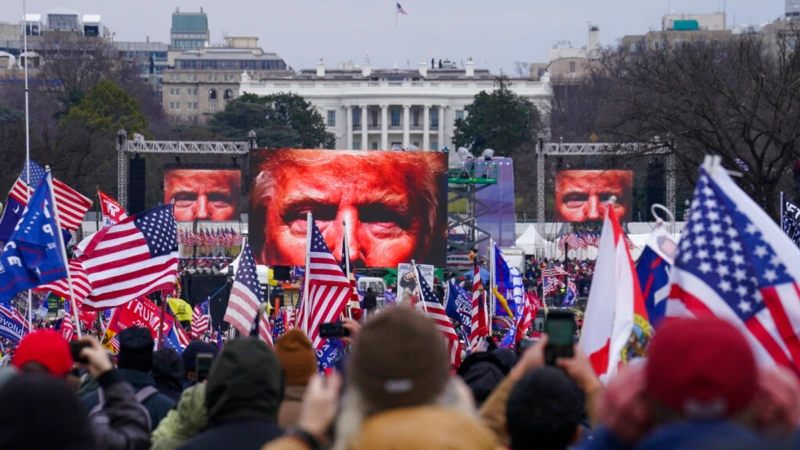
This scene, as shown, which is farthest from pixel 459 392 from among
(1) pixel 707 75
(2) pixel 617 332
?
(1) pixel 707 75

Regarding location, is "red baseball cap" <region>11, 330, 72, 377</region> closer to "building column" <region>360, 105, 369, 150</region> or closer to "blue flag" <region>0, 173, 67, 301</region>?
"blue flag" <region>0, 173, 67, 301</region>

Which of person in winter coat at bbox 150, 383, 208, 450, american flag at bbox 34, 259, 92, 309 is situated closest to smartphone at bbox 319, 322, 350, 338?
person in winter coat at bbox 150, 383, 208, 450

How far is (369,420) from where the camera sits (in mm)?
3699

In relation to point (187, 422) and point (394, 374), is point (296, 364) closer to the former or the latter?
point (187, 422)

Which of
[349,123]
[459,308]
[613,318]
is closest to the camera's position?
→ [613,318]

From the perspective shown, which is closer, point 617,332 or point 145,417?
point 145,417

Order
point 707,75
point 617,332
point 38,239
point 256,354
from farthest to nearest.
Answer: point 707,75, point 38,239, point 617,332, point 256,354

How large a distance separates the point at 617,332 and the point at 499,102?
96.3 meters

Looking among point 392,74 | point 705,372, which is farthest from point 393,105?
point 705,372

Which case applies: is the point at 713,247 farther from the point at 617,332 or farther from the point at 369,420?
the point at 369,420

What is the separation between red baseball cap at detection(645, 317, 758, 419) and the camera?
3.25 metres

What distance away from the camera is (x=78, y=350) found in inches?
266

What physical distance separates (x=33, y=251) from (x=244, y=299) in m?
1.71

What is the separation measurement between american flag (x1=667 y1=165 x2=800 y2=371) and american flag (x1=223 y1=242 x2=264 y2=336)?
6386 millimetres
